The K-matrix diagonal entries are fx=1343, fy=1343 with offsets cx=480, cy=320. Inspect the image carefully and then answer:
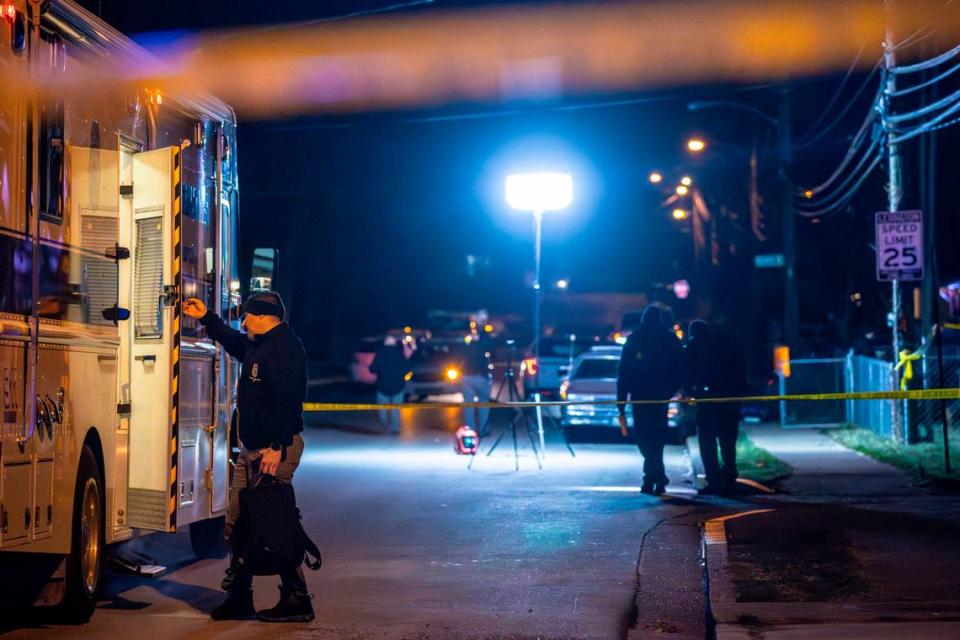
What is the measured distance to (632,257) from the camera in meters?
78.8

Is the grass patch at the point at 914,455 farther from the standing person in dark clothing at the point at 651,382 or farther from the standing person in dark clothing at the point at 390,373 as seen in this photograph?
the standing person in dark clothing at the point at 390,373

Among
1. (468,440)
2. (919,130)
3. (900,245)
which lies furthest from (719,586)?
(919,130)

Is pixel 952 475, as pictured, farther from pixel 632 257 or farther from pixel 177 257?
pixel 632 257

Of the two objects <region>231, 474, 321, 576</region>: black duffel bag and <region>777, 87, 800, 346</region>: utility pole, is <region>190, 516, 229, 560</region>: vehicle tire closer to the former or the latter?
<region>231, 474, 321, 576</region>: black duffel bag

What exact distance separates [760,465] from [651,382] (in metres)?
3.25

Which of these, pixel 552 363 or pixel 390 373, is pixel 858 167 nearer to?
pixel 552 363

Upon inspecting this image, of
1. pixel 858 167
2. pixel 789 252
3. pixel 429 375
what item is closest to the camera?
pixel 858 167

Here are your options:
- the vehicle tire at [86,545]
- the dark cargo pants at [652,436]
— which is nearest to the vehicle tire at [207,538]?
the vehicle tire at [86,545]

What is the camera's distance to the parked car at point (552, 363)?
23.5 m

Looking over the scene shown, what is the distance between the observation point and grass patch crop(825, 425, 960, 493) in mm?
13984

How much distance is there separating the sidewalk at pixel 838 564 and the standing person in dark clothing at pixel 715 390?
65cm

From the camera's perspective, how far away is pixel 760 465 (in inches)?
658

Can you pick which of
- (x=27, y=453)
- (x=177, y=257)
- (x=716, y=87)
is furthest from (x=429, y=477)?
(x=716, y=87)

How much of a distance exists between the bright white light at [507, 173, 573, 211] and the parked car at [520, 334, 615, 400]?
9.00 feet
